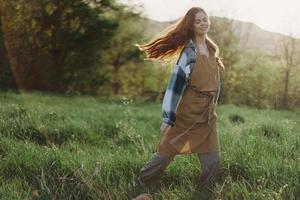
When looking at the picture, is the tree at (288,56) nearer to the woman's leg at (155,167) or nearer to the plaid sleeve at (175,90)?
the woman's leg at (155,167)

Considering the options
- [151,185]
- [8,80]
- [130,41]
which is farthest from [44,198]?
[130,41]

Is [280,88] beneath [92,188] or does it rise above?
beneath

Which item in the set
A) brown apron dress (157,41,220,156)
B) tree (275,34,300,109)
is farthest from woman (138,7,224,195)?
tree (275,34,300,109)

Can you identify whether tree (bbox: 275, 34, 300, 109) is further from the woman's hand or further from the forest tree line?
the woman's hand

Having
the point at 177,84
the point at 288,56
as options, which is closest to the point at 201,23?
the point at 177,84

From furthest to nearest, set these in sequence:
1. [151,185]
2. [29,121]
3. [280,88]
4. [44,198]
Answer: [280,88] < [29,121] < [151,185] < [44,198]

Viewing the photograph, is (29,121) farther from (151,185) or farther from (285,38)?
(285,38)

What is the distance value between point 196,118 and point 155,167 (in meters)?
0.62

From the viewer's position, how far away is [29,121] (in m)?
9.29

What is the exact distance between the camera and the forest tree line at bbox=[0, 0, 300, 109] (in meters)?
24.5

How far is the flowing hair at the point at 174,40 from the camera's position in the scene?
548 cm

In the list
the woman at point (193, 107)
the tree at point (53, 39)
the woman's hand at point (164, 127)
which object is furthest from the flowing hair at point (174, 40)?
the tree at point (53, 39)

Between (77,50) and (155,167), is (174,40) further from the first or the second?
(77,50)

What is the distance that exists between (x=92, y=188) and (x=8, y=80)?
19.8 metres
